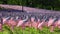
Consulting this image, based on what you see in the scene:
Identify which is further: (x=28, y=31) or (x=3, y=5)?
(x=3, y=5)

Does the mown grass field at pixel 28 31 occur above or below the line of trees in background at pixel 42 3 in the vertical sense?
below

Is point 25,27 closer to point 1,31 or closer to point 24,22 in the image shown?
point 24,22

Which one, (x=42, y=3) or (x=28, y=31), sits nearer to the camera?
(x=28, y=31)

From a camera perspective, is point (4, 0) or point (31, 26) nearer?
point (31, 26)

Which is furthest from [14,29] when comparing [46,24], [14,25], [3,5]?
[3,5]

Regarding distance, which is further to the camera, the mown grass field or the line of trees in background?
the line of trees in background

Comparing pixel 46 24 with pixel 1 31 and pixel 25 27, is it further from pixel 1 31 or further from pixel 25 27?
pixel 1 31

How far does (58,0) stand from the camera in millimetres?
2039

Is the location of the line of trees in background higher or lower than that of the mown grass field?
higher

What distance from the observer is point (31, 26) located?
49.1 inches

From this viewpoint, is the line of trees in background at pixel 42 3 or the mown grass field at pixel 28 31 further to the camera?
the line of trees in background at pixel 42 3

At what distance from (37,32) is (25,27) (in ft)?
0.34

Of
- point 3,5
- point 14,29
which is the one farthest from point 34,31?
point 3,5

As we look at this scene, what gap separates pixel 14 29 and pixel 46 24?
0.84 feet
